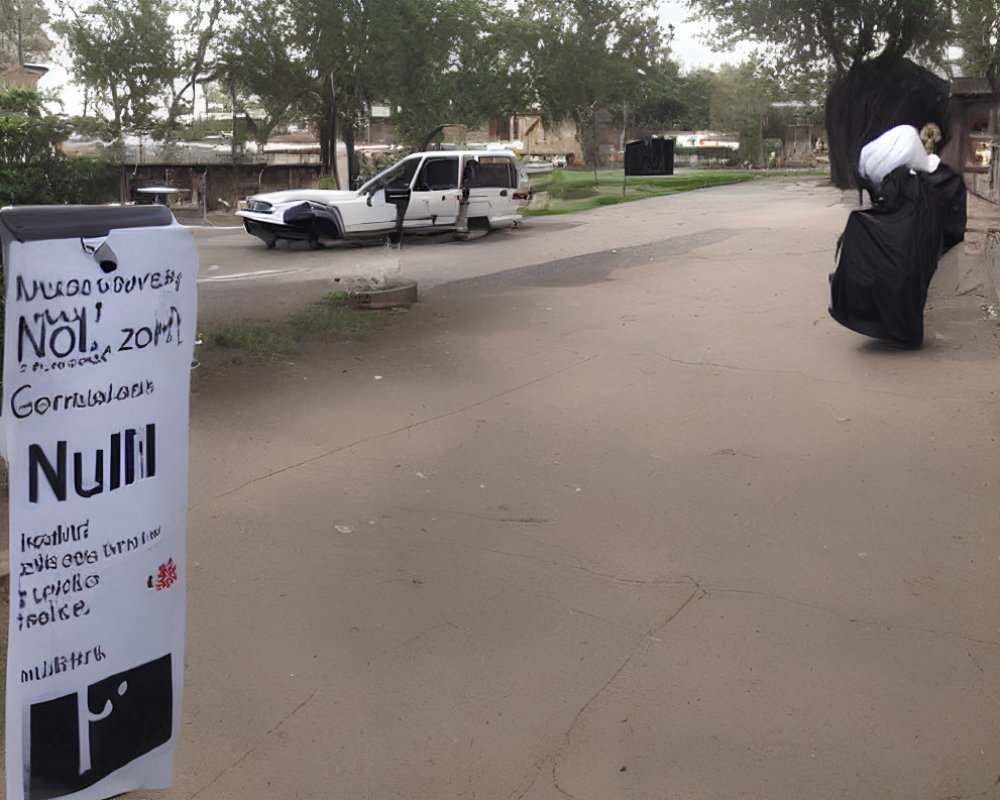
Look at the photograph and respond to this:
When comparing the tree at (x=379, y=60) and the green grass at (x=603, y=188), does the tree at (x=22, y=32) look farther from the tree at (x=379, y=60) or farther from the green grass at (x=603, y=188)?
the green grass at (x=603, y=188)

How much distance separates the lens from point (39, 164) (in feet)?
68.0

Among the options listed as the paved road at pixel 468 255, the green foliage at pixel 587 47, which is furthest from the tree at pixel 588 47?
the paved road at pixel 468 255

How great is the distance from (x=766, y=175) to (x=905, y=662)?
1499 inches

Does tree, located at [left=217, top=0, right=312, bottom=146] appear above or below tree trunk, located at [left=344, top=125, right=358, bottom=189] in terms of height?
above

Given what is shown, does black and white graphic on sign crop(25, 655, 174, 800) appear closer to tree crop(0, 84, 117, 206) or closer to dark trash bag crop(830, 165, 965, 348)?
dark trash bag crop(830, 165, 965, 348)

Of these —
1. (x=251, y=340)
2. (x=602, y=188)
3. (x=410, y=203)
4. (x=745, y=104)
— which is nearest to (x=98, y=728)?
(x=251, y=340)

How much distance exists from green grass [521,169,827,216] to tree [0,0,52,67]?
14.5m

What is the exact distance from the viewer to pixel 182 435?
9.47 feet

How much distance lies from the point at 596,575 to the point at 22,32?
39.0 meters

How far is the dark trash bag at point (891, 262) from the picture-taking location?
362 inches

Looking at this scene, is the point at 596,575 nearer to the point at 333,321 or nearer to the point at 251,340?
the point at 251,340

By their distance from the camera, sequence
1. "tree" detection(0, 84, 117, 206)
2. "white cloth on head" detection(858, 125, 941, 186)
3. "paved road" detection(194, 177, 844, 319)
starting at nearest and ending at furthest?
Result: "white cloth on head" detection(858, 125, 941, 186)
"paved road" detection(194, 177, 844, 319)
"tree" detection(0, 84, 117, 206)

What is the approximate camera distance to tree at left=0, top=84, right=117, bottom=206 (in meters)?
18.5

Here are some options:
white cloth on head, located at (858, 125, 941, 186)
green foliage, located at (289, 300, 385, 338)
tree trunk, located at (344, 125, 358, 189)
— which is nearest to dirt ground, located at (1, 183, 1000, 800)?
green foliage, located at (289, 300, 385, 338)
